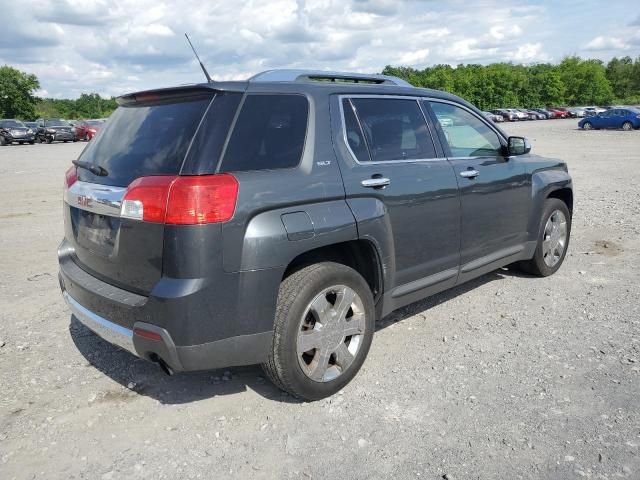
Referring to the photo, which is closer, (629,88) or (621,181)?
(621,181)

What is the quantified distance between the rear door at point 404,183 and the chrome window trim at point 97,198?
4.32ft

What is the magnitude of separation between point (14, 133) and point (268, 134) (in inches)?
1407

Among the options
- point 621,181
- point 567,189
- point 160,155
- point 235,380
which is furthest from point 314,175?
point 621,181

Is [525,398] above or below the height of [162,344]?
below

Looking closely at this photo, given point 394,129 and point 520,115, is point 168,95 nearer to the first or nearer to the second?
point 394,129

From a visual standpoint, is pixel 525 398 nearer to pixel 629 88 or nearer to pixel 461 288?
pixel 461 288

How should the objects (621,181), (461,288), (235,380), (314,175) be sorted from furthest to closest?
(621,181) < (461,288) < (235,380) < (314,175)

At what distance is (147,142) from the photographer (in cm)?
312

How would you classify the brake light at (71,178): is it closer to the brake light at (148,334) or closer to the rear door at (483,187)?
the brake light at (148,334)

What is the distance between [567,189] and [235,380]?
4.01 m

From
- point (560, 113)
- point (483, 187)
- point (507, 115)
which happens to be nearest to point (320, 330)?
point (483, 187)

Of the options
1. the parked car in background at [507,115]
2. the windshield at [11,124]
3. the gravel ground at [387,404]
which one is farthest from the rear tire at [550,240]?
the parked car in background at [507,115]

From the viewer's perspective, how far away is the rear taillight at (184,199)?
273 centimetres

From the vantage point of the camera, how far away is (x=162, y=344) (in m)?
2.82
